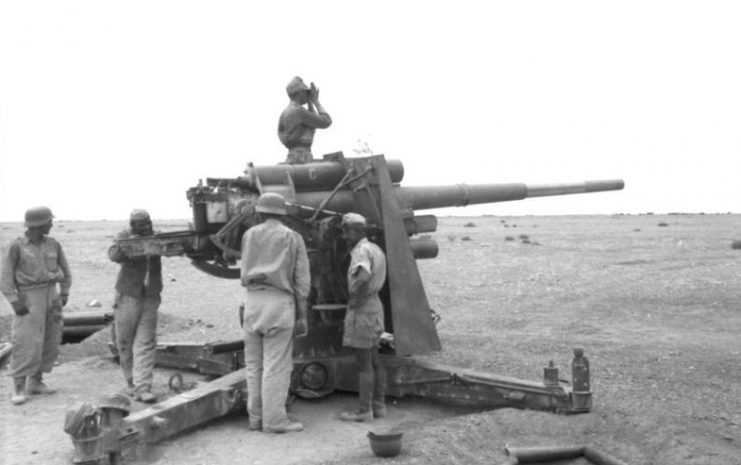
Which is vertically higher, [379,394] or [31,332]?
[31,332]

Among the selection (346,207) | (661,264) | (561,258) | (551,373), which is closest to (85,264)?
(561,258)

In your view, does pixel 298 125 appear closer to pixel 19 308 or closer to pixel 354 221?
pixel 354 221

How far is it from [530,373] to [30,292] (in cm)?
536

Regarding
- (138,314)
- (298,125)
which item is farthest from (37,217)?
(298,125)

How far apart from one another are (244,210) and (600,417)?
3.59m

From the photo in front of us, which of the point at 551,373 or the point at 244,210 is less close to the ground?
the point at 244,210

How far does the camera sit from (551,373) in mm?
6648

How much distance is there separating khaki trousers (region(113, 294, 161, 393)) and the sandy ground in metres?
0.83

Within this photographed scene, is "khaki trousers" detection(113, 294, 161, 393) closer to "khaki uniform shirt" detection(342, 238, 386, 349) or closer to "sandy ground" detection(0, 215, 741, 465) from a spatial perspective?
"sandy ground" detection(0, 215, 741, 465)

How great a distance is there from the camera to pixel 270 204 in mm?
6453

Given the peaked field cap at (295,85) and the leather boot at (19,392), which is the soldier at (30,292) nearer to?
the leather boot at (19,392)

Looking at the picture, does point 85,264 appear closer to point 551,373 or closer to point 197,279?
point 197,279

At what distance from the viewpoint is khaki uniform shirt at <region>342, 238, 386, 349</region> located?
669 cm

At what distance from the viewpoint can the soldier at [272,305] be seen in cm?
638
